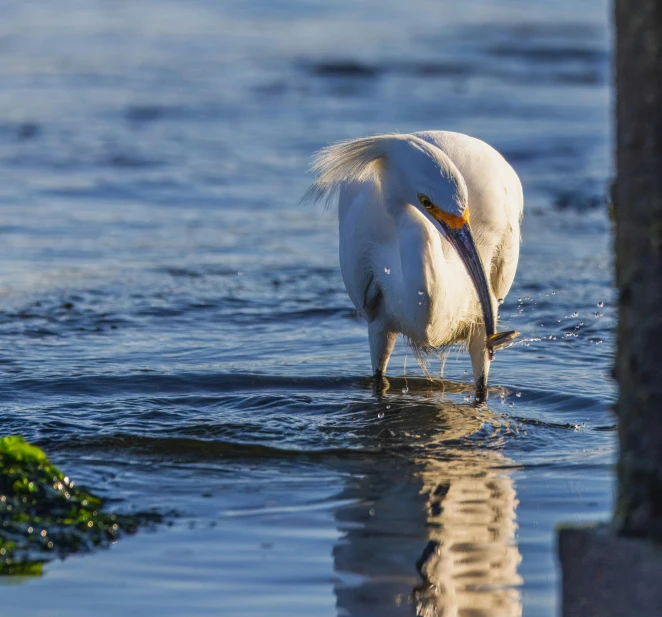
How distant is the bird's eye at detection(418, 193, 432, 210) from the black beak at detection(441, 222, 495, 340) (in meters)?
0.11

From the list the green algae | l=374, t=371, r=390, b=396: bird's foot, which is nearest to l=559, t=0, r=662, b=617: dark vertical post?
the green algae

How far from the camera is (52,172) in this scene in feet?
35.8

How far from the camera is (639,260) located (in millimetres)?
2311

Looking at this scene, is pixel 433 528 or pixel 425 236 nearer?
pixel 433 528

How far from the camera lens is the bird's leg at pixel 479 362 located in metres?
5.38

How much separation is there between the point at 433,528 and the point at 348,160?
6.73 feet

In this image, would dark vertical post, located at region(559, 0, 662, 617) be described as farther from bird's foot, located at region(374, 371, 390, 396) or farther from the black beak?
bird's foot, located at region(374, 371, 390, 396)

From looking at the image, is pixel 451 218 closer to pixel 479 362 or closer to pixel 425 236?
pixel 425 236

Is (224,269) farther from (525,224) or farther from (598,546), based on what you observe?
(598,546)

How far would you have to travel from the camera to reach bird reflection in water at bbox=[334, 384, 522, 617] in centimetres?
312

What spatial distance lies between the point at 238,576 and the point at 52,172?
27.1ft

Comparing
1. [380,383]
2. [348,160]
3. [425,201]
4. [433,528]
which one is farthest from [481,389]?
[433,528]

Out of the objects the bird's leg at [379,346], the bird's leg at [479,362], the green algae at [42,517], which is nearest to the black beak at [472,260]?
the bird's leg at [479,362]

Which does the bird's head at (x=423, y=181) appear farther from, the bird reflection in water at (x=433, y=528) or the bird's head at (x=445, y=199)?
the bird reflection in water at (x=433, y=528)
